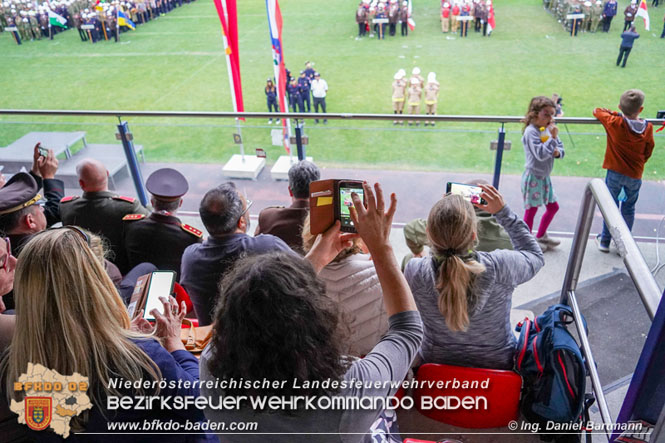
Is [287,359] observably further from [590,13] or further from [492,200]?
[590,13]

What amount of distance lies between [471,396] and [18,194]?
80.3 inches

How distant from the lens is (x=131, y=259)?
2336mm

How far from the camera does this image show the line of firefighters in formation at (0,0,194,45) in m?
25.1

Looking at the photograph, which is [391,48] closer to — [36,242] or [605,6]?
[605,6]

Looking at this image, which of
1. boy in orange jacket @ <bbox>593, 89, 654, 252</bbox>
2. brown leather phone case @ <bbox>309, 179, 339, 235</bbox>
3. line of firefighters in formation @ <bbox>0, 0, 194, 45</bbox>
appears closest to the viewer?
brown leather phone case @ <bbox>309, 179, 339, 235</bbox>

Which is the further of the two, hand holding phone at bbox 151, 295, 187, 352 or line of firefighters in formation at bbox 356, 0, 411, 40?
line of firefighters in formation at bbox 356, 0, 411, 40

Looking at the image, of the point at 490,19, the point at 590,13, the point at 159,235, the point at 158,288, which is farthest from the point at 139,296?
the point at 590,13

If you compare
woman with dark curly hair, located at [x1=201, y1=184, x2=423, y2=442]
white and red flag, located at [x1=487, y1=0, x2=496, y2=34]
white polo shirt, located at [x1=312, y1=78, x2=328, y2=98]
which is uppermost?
woman with dark curly hair, located at [x1=201, y1=184, x2=423, y2=442]

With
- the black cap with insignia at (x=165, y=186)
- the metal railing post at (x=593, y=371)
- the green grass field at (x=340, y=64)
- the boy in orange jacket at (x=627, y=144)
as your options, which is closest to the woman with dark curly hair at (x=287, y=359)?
the metal railing post at (x=593, y=371)

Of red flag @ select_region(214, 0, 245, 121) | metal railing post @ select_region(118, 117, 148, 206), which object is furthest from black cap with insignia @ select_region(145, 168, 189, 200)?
red flag @ select_region(214, 0, 245, 121)

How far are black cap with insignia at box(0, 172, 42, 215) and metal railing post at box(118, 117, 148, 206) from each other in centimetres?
170

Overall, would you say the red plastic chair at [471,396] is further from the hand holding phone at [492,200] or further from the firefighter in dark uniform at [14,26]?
the firefighter in dark uniform at [14,26]

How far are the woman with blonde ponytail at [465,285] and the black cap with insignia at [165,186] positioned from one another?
1.33m

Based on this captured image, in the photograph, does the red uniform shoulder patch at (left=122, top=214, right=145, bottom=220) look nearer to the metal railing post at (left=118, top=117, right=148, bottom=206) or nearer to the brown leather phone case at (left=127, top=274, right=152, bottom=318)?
the brown leather phone case at (left=127, top=274, right=152, bottom=318)
